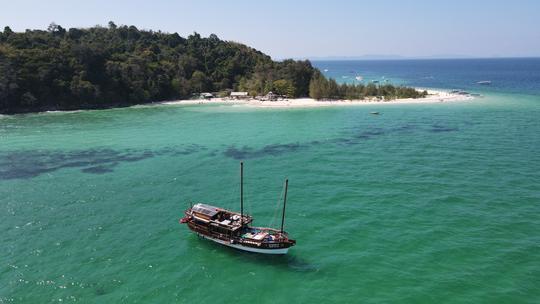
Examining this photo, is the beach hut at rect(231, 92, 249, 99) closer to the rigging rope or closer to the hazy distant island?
the hazy distant island

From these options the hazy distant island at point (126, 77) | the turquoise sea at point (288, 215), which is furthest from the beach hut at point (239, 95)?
the turquoise sea at point (288, 215)

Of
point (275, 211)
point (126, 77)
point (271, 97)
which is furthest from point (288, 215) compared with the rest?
point (126, 77)

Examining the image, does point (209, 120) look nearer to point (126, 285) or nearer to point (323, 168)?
point (323, 168)

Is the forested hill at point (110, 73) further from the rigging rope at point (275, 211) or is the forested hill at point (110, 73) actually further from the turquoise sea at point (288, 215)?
the rigging rope at point (275, 211)

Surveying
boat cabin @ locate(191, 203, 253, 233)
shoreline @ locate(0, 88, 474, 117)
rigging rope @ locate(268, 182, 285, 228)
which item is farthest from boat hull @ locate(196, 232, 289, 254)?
shoreline @ locate(0, 88, 474, 117)

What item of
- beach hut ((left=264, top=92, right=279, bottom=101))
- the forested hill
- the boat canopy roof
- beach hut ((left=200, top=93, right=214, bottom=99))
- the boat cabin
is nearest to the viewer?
the boat cabin

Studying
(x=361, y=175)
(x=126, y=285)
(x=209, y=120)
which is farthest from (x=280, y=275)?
(x=209, y=120)
